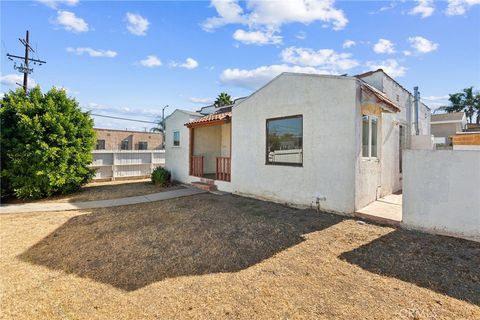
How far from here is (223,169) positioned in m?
10.7

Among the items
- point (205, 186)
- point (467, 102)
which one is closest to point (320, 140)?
point (205, 186)

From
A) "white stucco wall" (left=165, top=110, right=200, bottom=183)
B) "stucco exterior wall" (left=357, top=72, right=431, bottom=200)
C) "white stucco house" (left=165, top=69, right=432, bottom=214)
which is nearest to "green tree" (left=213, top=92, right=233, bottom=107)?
"white stucco wall" (left=165, top=110, right=200, bottom=183)

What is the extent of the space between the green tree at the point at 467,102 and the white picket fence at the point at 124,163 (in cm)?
4129

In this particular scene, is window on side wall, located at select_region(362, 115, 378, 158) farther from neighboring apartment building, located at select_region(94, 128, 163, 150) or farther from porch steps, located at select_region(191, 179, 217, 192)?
neighboring apartment building, located at select_region(94, 128, 163, 150)

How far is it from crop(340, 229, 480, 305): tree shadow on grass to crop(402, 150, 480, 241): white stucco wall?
28cm

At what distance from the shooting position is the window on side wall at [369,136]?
6.85 metres

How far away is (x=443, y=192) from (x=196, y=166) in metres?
9.75

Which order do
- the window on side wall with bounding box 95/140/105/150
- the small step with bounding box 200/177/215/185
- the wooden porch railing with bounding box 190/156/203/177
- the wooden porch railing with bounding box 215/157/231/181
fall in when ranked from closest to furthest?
A: 1. the wooden porch railing with bounding box 215/157/231/181
2. the small step with bounding box 200/177/215/185
3. the wooden porch railing with bounding box 190/156/203/177
4. the window on side wall with bounding box 95/140/105/150

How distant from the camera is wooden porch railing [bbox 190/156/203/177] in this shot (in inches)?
464

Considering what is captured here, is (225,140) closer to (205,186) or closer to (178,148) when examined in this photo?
(178,148)

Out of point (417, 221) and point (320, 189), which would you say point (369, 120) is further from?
point (417, 221)

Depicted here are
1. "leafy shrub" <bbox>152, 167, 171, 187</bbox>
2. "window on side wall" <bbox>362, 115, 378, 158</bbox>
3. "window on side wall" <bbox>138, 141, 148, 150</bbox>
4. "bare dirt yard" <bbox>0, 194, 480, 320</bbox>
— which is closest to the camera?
"bare dirt yard" <bbox>0, 194, 480, 320</bbox>

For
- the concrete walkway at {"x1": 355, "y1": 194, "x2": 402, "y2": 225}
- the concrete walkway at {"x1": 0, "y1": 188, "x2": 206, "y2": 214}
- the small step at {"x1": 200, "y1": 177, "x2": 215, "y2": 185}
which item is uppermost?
the small step at {"x1": 200, "y1": 177, "x2": 215, "y2": 185}

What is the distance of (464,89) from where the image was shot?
110 feet
